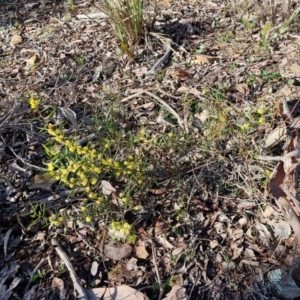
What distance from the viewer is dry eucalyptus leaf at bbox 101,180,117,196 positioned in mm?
2213

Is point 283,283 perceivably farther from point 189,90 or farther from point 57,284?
point 189,90

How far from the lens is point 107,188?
223cm

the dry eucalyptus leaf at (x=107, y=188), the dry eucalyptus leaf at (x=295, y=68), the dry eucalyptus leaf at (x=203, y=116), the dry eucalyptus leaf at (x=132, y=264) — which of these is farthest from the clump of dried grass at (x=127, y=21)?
the dry eucalyptus leaf at (x=132, y=264)

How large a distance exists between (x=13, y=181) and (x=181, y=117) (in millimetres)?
1031

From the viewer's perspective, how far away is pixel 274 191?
201cm

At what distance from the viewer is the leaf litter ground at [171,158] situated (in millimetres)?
1972

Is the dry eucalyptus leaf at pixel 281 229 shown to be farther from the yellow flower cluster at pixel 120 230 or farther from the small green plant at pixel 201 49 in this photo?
the small green plant at pixel 201 49

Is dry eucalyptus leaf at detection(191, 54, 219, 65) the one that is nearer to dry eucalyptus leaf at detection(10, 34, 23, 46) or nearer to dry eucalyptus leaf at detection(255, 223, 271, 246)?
dry eucalyptus leaf at detection(255, 223, 271, 246)

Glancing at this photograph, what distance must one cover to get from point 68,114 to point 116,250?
1.02 metres

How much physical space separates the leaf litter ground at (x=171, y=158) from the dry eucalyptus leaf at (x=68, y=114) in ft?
0.03

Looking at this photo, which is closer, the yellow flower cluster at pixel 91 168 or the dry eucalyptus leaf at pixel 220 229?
the yellow flower cluster at pixel 91 168

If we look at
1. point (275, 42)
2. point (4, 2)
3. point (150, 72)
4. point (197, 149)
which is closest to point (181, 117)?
point (197, 149)

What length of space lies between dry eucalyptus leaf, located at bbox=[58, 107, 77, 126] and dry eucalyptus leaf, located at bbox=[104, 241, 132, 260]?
2.92 ft

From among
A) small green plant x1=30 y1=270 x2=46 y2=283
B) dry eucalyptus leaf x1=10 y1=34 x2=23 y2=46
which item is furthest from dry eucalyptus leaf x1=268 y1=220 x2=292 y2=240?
dry eucalyptus leaf x1=10 y1=34 x2=23 y2=46
